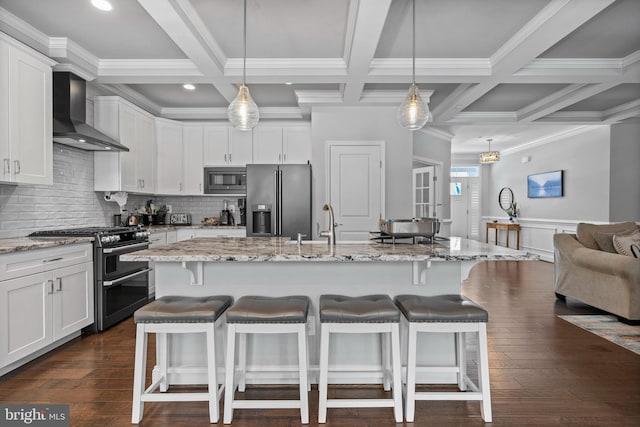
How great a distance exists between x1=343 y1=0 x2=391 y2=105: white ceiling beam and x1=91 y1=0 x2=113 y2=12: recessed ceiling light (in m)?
1.79

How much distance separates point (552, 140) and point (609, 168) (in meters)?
1.59

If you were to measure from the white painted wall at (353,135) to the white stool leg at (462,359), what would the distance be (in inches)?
108

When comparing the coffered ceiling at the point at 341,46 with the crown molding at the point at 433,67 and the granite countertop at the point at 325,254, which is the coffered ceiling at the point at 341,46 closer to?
the crown molding at the point at 433,67

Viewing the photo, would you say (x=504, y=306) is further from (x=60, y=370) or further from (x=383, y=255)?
(x=60, y=370)

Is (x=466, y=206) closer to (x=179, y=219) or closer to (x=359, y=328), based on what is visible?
(x=179, y=219)

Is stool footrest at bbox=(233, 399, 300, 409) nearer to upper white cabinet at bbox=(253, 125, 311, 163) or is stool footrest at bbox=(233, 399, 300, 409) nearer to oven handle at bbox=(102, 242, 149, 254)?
oven handle at bbox=(102, 242, 149, 254)

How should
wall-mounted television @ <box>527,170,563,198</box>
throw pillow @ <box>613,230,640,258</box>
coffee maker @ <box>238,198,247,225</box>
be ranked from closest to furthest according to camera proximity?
throw pillow @ <box>613,230,640,258</box>, coffee maker @ <box>238,198,247,225</box>, wall-mounted television @ <box>527,170,563,198</box>

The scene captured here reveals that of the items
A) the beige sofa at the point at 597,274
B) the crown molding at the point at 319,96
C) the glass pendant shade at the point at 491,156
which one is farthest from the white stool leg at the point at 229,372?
the glass pendant shade at the point at 491,156

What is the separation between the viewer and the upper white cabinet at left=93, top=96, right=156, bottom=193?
426cm

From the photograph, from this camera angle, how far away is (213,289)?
2.35m

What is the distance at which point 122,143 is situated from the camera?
435cm

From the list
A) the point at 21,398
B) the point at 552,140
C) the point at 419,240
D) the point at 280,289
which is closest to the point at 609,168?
the point at 552,140

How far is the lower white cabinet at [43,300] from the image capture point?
8.07 feet

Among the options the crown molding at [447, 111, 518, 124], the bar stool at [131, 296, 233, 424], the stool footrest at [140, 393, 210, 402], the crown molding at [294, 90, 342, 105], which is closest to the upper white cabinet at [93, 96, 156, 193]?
the crown molding at [294, 90, 342, 105]
